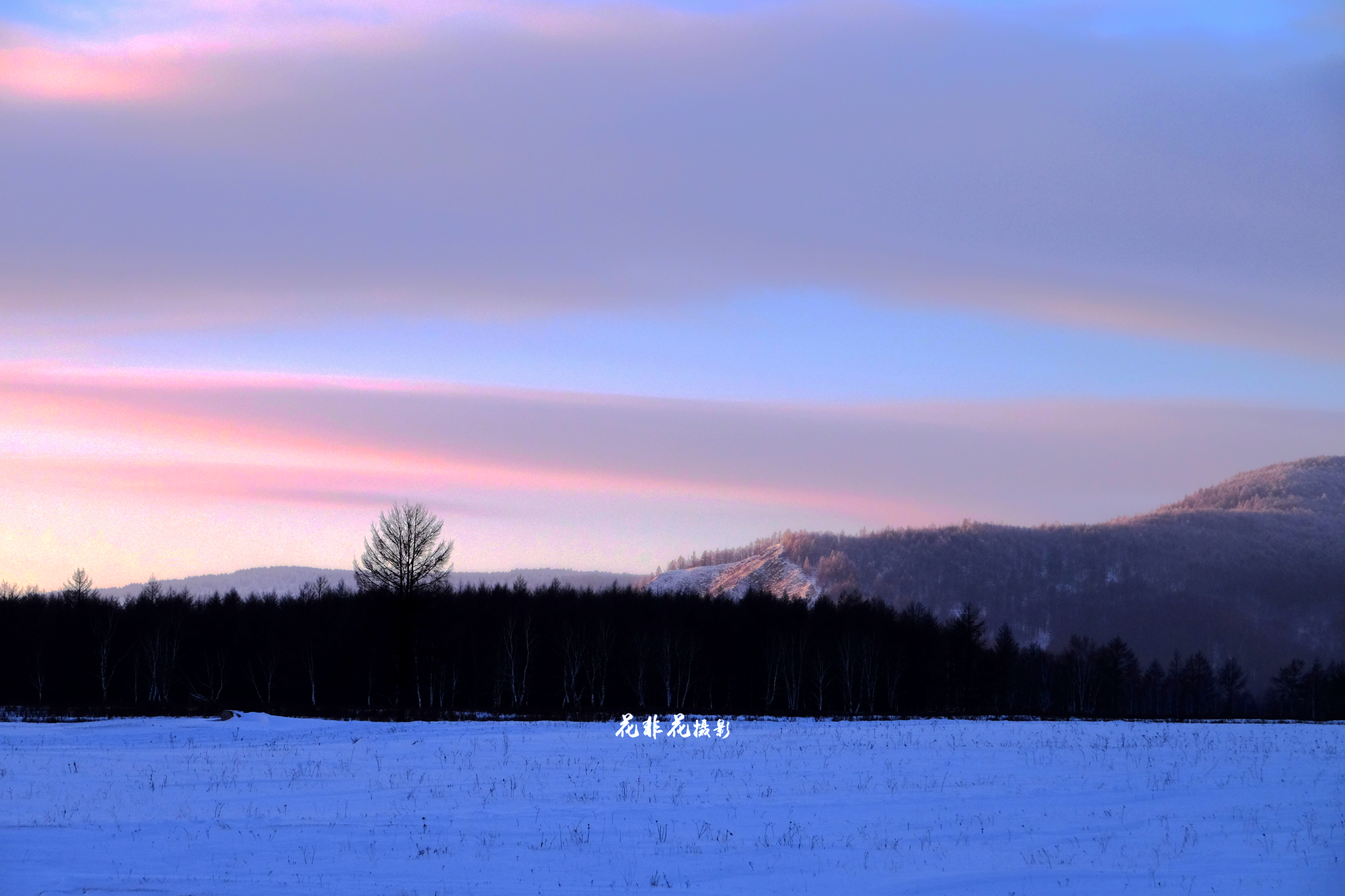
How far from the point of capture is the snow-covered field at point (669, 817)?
15.1 m

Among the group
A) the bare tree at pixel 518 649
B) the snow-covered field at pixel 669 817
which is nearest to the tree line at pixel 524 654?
the bare tree at pixel 518 649

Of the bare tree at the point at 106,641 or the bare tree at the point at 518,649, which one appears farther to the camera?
the bare tree at the point at 518,649

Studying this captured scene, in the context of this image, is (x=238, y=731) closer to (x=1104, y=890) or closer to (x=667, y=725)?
(x=667, y=725)

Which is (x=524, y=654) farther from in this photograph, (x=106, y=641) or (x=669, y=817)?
(x=669, y=817)

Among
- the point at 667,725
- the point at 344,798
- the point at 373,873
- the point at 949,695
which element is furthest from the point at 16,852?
the point at 949,695

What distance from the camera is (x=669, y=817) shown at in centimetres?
1983

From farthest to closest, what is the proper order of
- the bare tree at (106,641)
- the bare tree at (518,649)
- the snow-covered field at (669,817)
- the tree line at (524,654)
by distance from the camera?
1. the bare tree at (518,649)
2. the tree line at (524,654)
3. the bare tree at (106,641)
4. the snow-covered field at (669,817)

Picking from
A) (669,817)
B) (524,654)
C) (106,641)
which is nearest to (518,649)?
(524,654)

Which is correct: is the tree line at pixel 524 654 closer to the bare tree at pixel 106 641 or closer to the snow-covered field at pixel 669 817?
the bare tree at pixel 106 641

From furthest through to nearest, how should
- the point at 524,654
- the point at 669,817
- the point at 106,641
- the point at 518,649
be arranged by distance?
1. the point at 524,654
2. the point at 518,649
3. the point at 106,641
4. the point at 669,817

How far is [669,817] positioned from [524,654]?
7255cm

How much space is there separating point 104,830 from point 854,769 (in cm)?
1652

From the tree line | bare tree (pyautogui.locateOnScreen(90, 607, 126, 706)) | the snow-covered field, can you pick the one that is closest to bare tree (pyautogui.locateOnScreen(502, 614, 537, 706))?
the tree line

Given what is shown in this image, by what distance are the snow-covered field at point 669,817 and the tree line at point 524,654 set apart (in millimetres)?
40462
